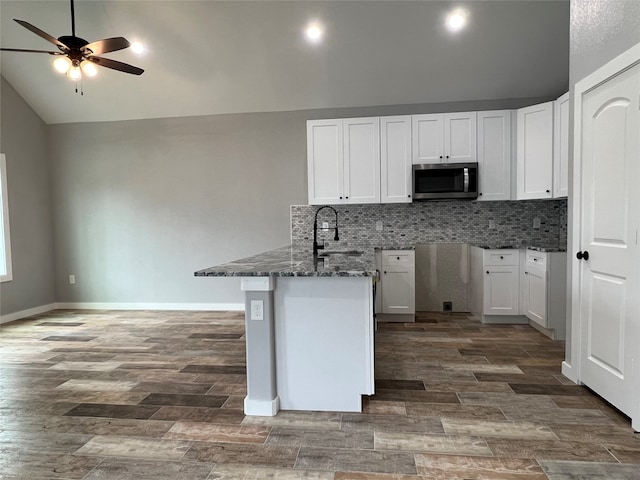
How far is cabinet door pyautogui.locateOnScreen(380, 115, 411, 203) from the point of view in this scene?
4500 millimetres

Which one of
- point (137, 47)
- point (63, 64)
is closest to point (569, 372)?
point (63, 64)

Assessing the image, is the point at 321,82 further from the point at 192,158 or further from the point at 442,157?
the point at 192,158

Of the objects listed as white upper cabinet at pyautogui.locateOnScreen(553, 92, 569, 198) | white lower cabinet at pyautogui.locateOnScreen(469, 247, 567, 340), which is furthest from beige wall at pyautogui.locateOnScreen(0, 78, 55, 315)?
white upper cabinet at pyautogui.locateOnScreen(553, 92, 569, 198)

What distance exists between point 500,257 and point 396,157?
166cm

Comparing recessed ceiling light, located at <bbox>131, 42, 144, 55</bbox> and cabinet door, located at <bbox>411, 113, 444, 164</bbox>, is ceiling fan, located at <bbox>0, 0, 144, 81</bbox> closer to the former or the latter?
recessed ceiling light, located at <bbox>131, 42, 144, 55</bbox>

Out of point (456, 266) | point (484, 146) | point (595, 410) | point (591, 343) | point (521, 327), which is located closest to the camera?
point (595, 410)

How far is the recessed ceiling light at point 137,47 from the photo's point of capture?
4.16 metres

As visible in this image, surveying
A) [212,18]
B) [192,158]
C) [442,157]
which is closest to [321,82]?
[212,18]

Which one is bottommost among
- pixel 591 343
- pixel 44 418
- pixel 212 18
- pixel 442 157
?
pixel 44 418

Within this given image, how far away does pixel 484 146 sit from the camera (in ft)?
14.4

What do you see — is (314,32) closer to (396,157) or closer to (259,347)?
(396,157)

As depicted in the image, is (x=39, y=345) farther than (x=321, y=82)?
No

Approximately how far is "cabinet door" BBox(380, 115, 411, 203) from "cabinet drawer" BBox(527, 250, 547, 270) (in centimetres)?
144

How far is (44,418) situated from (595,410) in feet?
11.1
